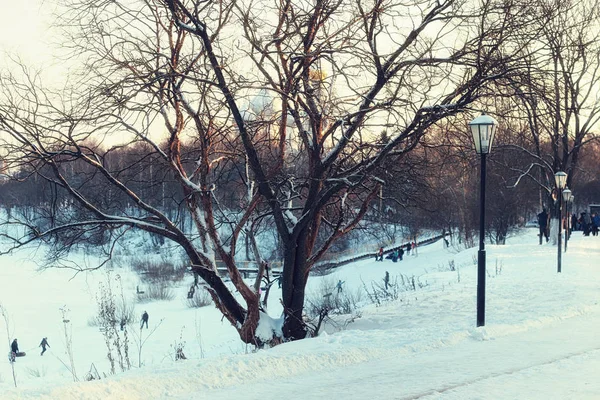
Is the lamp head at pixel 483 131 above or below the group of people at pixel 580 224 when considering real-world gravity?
above

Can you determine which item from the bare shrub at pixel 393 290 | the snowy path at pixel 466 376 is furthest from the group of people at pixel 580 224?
the snowy path at pixel 466 376

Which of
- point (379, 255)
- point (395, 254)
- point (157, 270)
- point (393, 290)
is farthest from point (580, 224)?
point (393, 290)

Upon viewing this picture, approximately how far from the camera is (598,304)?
1263 centimetres

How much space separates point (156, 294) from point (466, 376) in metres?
36.2

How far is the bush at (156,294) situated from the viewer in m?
41.2

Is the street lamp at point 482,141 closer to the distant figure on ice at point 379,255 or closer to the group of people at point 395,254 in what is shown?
the group of people at point 395,254

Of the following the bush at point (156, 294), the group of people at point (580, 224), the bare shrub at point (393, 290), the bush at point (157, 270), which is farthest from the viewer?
the bush at point (157, 270)

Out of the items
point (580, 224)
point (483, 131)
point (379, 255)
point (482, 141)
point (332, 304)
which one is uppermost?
point (483, 131)

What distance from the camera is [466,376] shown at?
726cm

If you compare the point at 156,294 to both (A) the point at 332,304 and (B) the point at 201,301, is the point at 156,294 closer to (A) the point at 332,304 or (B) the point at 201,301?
(B) the point at 201,301

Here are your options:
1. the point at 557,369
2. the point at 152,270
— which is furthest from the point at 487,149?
the point at 152,270

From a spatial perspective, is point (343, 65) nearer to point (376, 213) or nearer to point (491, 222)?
point (376, 213)

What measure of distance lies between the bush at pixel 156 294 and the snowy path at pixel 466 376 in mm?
34165

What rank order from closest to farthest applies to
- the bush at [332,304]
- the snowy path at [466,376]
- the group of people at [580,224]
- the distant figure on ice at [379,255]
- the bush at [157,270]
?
the snowy path at [466,376], the bush at [332,304], the group of people at [580,224], the bush at [157,270], the distant figure on ice at [379,255]
